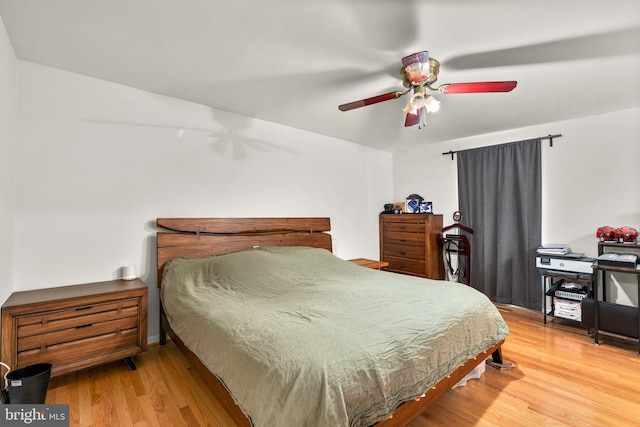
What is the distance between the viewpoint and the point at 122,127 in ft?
9.10

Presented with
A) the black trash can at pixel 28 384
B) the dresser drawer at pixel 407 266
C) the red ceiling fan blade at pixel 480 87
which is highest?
the red ceiling fan blade at pixel 480 87

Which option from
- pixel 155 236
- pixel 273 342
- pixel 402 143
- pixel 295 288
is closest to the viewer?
pixel 273 342

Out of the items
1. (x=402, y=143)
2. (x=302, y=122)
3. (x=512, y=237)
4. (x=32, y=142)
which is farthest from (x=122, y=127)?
(x=512, y=237)

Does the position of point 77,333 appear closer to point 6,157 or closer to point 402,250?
point 6,157

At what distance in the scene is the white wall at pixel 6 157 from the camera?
6.29ft

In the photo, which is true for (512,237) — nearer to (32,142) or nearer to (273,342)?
(273,342)

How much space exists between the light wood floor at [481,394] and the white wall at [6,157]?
3.13 ft

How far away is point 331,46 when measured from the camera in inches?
81.7

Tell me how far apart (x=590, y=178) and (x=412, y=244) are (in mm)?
2339

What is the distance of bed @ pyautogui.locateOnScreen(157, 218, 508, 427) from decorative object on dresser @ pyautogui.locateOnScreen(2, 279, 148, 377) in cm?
30

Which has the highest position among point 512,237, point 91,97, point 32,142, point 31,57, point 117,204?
Result: point 31,57

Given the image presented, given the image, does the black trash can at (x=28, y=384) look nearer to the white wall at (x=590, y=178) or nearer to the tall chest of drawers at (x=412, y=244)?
the tall chest of drawers at (x=412, y=244)

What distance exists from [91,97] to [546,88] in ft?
13.8

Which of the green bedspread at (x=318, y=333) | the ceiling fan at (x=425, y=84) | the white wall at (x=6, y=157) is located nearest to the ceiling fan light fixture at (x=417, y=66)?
the ceiling fan at (x=425, y=84)
